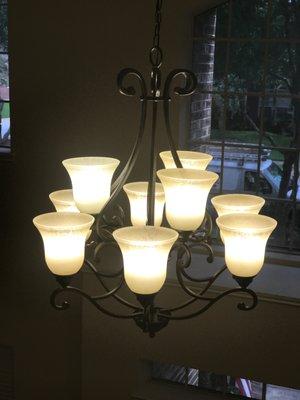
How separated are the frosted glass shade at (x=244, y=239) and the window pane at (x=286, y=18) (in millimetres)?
2055

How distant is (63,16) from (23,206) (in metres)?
1.33

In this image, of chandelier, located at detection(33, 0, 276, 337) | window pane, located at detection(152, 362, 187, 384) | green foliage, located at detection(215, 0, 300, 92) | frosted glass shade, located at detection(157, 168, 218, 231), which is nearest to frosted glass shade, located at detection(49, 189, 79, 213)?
chandelier, located at detection(33, 0, 276, 337)

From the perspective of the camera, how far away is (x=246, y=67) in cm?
381

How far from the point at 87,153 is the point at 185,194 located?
2.06 metres

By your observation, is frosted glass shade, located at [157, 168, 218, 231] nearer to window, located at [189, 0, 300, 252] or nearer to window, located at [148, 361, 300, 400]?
window, located at [189, 0, 300, 252]

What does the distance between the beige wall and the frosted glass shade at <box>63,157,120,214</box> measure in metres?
1.69

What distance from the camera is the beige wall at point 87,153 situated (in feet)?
12.0

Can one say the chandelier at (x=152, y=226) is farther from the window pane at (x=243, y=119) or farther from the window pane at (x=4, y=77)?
the window pane at (x=4, y=77)

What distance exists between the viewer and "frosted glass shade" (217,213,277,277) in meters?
1.92

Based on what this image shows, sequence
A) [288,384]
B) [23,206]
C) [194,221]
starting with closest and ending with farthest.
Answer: [194,221]
[288,384]
[23,206]

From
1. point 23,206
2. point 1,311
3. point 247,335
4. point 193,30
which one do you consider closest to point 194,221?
point 247,335

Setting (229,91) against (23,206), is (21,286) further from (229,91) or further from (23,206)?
(229,91)

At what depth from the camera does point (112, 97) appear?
384 centimetres

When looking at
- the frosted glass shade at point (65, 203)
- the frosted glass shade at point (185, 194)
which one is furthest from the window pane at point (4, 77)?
the frosted glass shade at point (185, 194)
